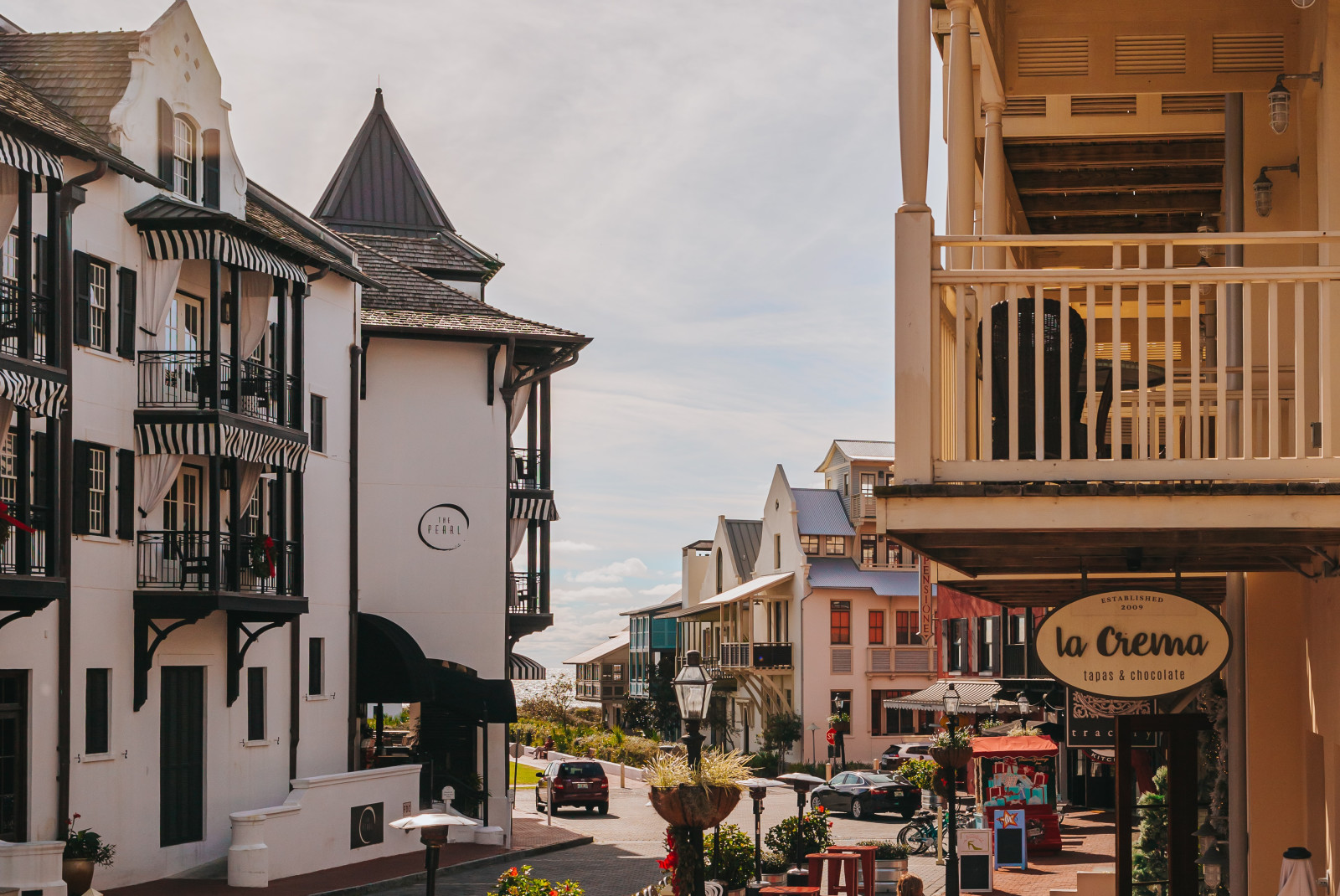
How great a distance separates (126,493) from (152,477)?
0.55 m

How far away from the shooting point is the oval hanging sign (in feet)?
21.4

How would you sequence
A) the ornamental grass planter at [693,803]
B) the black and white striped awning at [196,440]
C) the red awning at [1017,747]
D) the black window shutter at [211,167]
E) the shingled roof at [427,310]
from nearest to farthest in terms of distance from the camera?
the ornamental grass planter at [693,803] < the black and white striped awning at [196,440] < the black window shutter at [211,167] < the red awning at [1017,747] < the shingled roof at [427,310]

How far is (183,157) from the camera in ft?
82.0

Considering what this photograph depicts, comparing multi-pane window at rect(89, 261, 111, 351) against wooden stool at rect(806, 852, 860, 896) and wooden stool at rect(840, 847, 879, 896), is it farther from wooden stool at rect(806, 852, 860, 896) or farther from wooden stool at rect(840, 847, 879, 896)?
wooden stool at rect(840, 847, 879, 896)

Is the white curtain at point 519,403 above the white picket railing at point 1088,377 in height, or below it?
above

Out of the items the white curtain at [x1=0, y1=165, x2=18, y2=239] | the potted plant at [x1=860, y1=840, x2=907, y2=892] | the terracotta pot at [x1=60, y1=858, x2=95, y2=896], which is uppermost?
the white curtain at [x1=0, y1=165, x2=18, y2=239]

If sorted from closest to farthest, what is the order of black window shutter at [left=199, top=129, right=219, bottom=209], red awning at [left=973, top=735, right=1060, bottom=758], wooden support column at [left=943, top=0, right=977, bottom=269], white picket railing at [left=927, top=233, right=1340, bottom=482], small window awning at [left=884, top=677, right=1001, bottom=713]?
white picket railing at [left=927, top=233, right=1340, bottom=482], wooden support column at [left=943, top=0, right=977, bottom=269], black window shutter at [left=199, top=129, right=219, bottom=209], red awning at [left=973, top=735, right=1060, bottom=758], small window awning at [left=884, top=677, right=1001, bottom=713]

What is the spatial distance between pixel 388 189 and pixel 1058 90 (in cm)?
3222

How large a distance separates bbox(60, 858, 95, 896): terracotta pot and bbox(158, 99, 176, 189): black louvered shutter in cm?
1053

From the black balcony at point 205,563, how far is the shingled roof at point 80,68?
6.21 metres

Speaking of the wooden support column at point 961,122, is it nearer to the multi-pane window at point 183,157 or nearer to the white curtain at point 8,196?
the white curtain at point 8,196

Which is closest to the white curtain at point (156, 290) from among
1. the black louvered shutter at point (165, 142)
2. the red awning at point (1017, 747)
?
the black louvered shutter at point (165, 142)

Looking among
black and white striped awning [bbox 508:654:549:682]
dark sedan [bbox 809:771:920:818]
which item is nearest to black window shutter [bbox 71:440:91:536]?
black and white striped awning [bbox 508:654:549:682]

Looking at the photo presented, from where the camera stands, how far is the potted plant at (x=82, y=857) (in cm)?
1962
